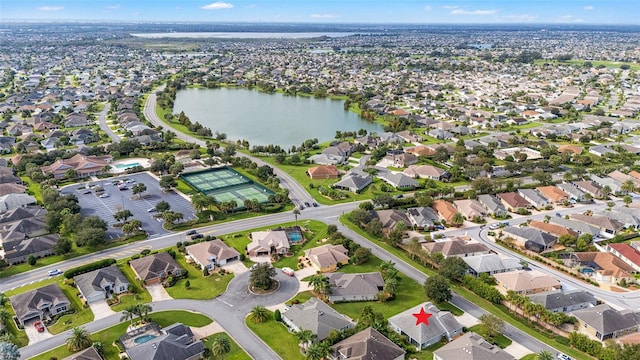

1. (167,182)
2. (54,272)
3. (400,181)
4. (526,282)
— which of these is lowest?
(54,272)

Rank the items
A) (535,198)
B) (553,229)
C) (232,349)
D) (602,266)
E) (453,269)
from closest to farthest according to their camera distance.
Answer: (232,349), (453,269), (602,266), (553,229), (535,198)

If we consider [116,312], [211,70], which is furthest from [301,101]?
[116,312]

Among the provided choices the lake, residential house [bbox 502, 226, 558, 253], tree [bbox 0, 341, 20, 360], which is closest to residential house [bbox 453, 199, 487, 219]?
residential house [bbox 502, 226, 558, 253]

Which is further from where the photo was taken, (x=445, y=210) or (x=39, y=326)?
(x=445, y=210)

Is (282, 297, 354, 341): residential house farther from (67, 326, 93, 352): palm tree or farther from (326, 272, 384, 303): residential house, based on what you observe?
(67, 326, 93, 352): palm tree

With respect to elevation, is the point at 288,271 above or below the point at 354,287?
below

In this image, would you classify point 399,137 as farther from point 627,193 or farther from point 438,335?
point 438,335

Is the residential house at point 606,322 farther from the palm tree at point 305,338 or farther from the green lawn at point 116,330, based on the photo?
the green lawn at point 116,330

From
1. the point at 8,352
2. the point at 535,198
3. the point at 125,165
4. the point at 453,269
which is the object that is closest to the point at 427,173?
the point at 535,198

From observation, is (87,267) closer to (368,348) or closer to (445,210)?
(368,348)
